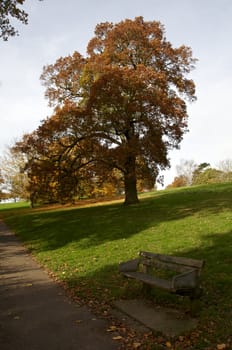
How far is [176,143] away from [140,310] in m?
17.6

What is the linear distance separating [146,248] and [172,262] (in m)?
4.73

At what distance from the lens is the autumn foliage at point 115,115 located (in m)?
21.1

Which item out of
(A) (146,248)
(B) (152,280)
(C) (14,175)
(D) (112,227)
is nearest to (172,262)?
(B) (152,280)

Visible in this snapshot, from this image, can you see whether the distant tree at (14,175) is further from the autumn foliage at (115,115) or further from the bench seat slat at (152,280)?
the bench seat slat at (152,280)

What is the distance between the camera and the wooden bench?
5672 millimetres

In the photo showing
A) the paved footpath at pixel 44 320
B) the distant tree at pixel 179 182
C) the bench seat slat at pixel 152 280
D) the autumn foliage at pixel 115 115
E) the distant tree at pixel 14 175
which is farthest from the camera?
the distant tree at pixel 179 182

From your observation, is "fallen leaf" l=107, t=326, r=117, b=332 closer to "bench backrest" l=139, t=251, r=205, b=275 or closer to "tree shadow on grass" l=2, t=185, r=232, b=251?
"bench backrest" l=139, t=251, r=205, b=275

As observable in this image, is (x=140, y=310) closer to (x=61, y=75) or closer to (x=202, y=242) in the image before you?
(x=202, y=242)

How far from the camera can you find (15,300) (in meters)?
7.46

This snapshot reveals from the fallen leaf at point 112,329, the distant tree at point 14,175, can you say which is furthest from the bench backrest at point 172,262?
the distant tree at point 14,175

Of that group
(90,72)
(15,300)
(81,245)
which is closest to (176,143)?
(90,72)

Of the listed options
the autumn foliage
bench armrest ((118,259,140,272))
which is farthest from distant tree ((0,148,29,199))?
bench armrest ((118,259,140,272))

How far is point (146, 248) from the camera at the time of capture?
1131cm

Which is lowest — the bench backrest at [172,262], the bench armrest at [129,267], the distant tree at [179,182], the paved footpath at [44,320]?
the paved footpath at [44,320]
